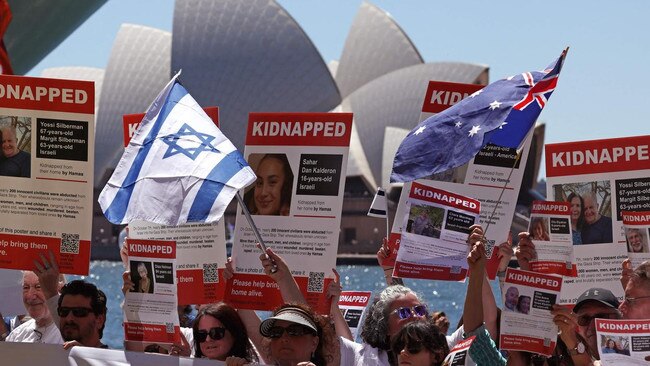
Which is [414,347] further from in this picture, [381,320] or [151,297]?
[151,297]

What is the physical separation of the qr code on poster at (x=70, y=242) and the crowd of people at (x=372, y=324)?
0.22 ft

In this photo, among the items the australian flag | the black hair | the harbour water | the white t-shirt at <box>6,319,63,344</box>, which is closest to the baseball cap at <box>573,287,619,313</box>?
the australian flag

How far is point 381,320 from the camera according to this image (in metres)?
4.21

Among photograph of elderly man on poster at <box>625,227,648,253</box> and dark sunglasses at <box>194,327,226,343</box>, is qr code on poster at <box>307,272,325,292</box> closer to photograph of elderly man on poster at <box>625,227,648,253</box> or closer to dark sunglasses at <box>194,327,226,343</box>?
dark sunglasses at <box>194,327,226,343</box>

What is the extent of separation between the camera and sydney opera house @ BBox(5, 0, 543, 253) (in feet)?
166

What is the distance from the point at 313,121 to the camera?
15.0 feet

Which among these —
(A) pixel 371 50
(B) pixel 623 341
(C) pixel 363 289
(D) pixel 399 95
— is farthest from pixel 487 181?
(A) pixel 371 50

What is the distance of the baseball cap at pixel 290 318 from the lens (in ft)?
11.8

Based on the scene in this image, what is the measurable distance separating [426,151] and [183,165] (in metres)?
0.89

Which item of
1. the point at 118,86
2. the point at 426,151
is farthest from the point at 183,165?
the point at 118,86

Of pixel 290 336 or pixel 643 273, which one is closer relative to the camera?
pixel 290 336

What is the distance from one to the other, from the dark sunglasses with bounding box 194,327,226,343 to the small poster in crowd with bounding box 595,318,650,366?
1106mm

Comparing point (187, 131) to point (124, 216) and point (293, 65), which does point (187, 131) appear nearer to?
point (124, 216)

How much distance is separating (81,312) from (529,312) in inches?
54.0
